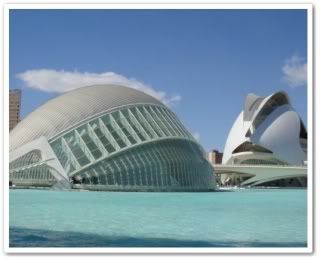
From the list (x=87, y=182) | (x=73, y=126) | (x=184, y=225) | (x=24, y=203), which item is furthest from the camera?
(x=73, y=126)

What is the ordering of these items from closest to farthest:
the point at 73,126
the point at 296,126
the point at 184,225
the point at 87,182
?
1. the point at 184,225
2. the point at 87,182
3. the point at 73,126
4. the point at 296,126

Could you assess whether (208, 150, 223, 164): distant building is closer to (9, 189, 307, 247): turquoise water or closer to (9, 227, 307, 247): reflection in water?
(9, 189, 307, 247): turquoise water

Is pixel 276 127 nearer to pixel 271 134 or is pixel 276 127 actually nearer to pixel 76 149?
pixel 271 134

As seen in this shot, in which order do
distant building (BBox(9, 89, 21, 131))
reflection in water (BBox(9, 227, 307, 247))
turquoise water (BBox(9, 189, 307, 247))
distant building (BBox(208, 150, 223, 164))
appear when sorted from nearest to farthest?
reflection in water (BBox(9, 227, 307, 247)), turquoise water (BBox(9, 189, 307, 247)), distant building (BBox(9, 89, 21, 131)), distant building (BBox(208, 150, 223, 164))

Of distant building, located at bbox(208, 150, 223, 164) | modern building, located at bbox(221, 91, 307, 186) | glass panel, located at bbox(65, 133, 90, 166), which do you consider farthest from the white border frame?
distant building, located at bbox(208, 150, 223, 164)
